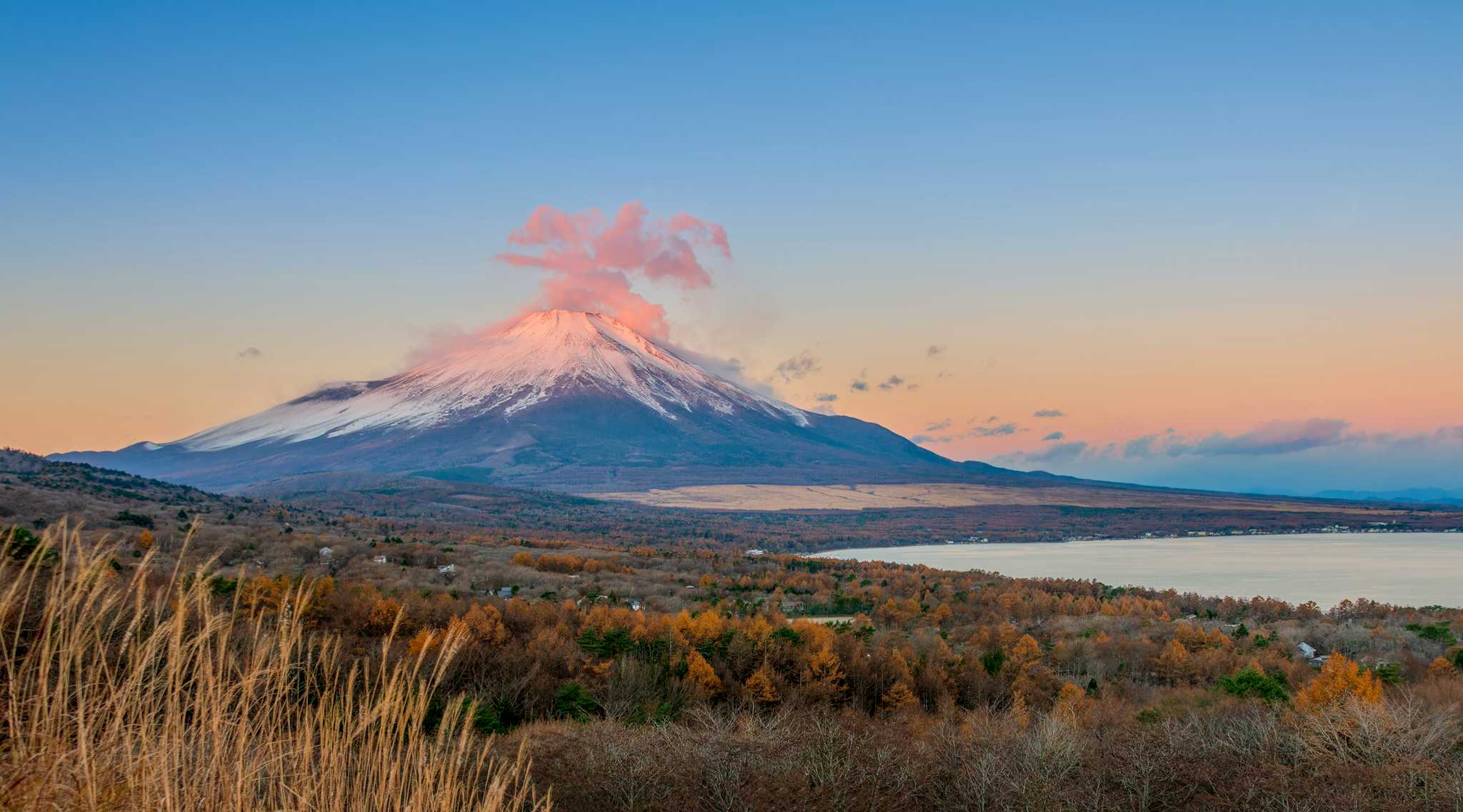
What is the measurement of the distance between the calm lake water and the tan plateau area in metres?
33.7

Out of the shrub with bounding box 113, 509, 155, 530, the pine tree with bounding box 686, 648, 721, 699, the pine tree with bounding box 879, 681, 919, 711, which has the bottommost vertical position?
the pine tree with bounding box 879, 681, 919, 711

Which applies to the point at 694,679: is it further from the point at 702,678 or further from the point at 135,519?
the point at 135,519

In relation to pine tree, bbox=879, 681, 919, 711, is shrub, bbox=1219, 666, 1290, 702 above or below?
above

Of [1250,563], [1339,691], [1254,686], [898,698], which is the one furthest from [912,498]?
[1339,691]

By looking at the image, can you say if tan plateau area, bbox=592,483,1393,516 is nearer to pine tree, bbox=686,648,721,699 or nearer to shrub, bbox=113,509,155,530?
shrub, bbox=113,509,155,530

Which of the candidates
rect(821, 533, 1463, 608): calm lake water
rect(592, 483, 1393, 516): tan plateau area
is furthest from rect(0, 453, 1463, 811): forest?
rect(592, 483, 1393, 516): tan plateau area

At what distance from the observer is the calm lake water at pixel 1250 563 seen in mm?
50969

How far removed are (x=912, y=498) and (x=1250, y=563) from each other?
73843 mm

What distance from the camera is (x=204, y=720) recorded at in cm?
306

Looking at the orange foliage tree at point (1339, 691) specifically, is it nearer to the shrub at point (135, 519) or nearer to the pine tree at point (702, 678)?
the pine tree at point (702, 678)

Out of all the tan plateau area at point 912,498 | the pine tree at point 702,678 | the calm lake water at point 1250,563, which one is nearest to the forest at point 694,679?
the pine tree at point 702,678

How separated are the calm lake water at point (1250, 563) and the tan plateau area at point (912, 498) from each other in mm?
33696

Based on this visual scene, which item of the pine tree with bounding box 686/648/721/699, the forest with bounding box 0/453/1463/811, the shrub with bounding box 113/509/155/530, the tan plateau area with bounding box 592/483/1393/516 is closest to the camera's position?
the forest with bounding box 0/453/1463/811

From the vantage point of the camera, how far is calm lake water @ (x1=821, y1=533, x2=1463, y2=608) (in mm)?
50969
